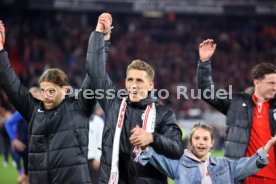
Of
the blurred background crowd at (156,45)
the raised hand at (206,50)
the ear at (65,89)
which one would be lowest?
the ear at (65,89)

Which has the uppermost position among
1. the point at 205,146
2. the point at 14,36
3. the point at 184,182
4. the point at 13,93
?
the point at 14,36

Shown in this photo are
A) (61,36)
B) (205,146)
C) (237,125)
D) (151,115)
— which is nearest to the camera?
(151,115)

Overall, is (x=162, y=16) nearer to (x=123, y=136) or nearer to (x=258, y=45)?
(x=258, y=45)

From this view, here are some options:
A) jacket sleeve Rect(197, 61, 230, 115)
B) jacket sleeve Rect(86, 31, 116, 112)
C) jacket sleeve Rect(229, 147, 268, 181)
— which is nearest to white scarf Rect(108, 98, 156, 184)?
jacket sleeve Rect(86, 31, 116, 112)

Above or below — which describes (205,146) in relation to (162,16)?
below

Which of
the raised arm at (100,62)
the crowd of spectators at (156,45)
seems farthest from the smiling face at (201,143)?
the crowd of spectators at (156,45)

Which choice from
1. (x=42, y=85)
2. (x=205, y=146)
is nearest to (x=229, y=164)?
(x=205, y=146)

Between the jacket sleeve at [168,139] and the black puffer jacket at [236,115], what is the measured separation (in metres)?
1.16

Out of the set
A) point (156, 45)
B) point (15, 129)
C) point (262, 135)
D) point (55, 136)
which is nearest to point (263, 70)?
point (262, 135)

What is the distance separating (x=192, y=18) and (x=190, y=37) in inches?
56.5

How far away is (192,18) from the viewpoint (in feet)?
94.7

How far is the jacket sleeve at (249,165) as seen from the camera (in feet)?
15.2

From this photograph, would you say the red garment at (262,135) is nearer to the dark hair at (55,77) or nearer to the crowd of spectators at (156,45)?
the dark hair at (55,77)

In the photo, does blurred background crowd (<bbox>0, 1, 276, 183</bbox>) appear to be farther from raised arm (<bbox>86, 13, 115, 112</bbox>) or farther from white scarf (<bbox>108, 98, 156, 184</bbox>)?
white scarf (<bbox>108, 98, 156, 184</bbox>)
